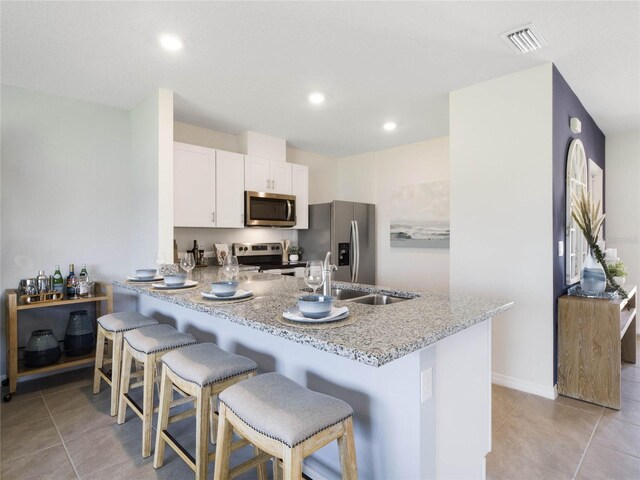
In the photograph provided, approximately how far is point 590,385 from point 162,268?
10.9 ft

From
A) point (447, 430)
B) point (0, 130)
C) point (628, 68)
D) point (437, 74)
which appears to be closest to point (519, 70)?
point (437, 74)

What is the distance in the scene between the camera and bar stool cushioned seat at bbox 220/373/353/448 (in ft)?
3.83

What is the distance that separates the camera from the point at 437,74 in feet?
9.43

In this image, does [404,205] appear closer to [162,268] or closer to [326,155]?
[326,155]

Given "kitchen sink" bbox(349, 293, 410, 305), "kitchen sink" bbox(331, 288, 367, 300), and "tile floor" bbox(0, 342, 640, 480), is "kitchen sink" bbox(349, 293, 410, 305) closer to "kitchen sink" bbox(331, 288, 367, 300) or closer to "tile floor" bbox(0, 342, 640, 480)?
"kitchen sink" bbox(331, 288, 367, 300)

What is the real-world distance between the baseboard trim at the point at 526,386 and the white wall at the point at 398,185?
175 cm

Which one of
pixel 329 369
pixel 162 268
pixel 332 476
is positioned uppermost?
pixel 162 268

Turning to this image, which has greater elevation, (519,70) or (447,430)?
(519,70)

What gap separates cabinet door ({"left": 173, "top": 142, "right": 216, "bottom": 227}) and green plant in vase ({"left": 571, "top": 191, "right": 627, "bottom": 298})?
3.47m

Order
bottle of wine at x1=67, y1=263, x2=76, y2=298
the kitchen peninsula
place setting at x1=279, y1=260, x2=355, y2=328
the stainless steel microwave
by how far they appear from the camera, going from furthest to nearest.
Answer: the stainless steel microwave < bottle of wine at x1=67, y1=263, x2=76, y2=298 < place setting at x1=279, y1=260, x2=355, y2=328 < the kitchen peninsula

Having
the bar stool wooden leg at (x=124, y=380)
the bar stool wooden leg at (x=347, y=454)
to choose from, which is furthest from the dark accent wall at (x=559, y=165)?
the bar stool wooden leg at (x=124, y=380)

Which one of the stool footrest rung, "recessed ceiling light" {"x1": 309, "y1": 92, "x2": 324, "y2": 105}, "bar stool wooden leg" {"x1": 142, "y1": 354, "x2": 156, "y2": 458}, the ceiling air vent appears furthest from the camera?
"recessed ceiling light" {"x1": 309, "y1": 92, "x2": 324, "y2": 105}

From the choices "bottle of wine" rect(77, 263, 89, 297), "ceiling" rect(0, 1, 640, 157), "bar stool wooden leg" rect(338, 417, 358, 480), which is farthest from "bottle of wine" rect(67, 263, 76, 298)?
"bar stool wooden leg" rect(338, 417, 358, 480)

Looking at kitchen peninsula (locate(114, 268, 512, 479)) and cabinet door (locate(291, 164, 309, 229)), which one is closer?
kitchen peninsula (locate(114, 268, 512, 479))
